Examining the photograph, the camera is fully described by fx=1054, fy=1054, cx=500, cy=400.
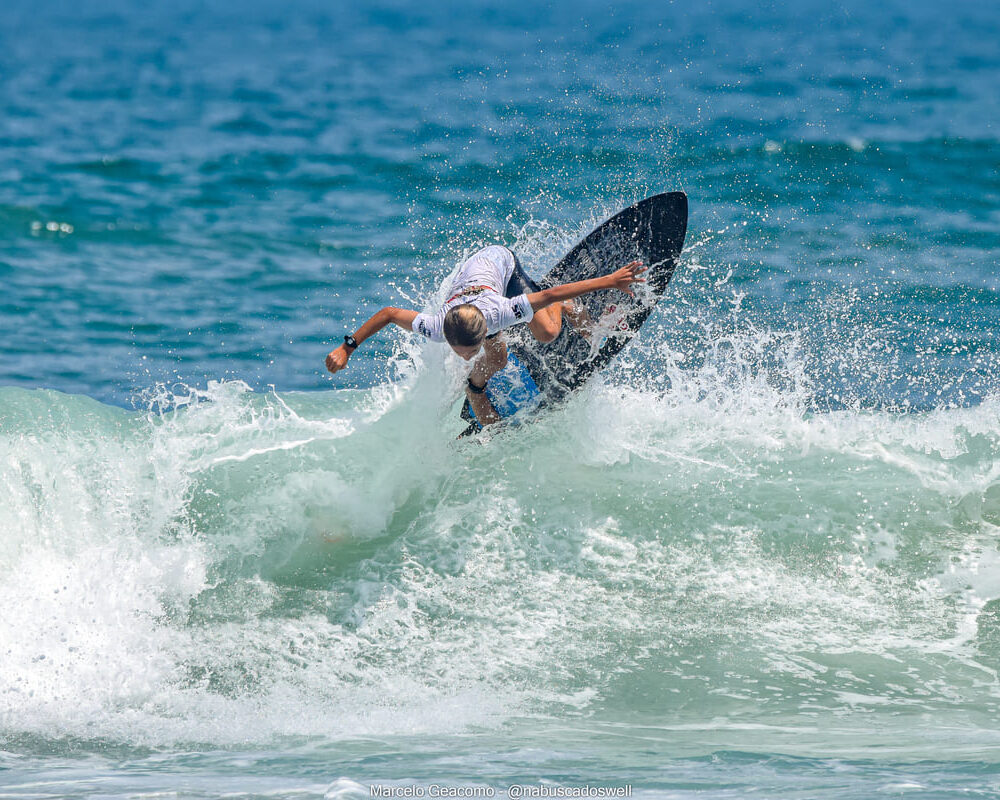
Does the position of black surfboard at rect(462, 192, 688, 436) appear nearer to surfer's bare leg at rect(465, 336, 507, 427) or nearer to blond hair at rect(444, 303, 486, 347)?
surfer's bare leg at rect(465, 336, 507, 427)

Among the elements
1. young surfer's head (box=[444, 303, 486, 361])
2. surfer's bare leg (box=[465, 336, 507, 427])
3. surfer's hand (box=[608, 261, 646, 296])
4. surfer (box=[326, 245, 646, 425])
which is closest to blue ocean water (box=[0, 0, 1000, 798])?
surfer's bare leg (box=[465, 336, 507, 427])

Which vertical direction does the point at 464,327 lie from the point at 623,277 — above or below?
below

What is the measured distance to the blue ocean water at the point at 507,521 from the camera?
498 cm

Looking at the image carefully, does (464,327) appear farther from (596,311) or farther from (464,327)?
(596,311)

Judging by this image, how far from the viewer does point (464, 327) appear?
593cm

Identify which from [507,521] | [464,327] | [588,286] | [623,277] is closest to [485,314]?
[464,327]

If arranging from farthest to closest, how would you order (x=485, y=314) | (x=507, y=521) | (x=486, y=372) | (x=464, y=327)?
1. (x=486, y=372)
2. (x=507, y=521)
3. (x=485, y=314)
4. (x=464, y=327)

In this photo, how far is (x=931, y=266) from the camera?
1247 cm

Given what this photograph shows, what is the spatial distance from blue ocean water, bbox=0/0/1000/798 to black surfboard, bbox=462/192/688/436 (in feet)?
0.65

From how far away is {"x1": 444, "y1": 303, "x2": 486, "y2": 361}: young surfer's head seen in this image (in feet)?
19.5

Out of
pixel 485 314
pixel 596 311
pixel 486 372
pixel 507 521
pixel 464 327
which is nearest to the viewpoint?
pixel 464 327

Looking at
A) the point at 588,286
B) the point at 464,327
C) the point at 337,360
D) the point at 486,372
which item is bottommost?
the point at 486,372

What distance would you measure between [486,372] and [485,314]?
2.77ft

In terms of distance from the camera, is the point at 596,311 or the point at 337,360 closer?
the point at 337,360
